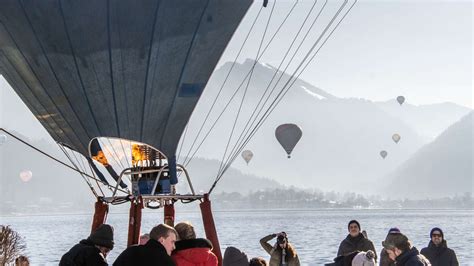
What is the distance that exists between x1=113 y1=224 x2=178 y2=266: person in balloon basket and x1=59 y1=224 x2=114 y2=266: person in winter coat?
89 cm

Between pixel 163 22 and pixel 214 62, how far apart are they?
1501 mm

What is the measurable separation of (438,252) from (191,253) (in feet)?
22.8

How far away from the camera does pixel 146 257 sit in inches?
282

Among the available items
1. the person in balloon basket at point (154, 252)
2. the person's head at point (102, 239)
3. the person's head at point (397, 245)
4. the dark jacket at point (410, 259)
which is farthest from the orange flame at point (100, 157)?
the dark jacket at point (410, 259)

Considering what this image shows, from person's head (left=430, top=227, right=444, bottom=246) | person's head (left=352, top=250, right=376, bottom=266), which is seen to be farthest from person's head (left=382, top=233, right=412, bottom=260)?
person's head (left=430, top=227, right=444, bottom=246)

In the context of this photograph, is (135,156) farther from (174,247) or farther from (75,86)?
(174,247)

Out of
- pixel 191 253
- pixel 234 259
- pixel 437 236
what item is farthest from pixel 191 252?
pixel 437 236

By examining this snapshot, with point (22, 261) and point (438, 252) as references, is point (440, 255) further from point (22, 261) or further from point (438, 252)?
point (22, 261)

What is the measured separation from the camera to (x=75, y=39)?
45.0 feet

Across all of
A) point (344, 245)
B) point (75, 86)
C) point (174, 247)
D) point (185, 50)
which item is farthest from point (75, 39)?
point (174, 247)

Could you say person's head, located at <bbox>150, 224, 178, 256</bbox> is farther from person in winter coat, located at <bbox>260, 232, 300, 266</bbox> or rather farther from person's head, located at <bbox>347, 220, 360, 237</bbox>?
person's head, located at <bbox>347, 220, 360, 237</bbox>

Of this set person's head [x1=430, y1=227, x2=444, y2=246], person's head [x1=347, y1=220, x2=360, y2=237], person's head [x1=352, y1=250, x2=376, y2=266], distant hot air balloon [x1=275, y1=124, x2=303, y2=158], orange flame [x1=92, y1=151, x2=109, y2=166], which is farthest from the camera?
distant hot air balloon [x1=275, y1=124, x2=303, y2=158]

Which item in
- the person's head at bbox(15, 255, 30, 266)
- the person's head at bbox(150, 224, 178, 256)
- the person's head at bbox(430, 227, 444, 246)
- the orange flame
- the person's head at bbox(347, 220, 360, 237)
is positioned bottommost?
the person's head at bbox(150, 224, 178, 256)

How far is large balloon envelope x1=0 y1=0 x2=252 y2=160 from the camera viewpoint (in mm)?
13594
